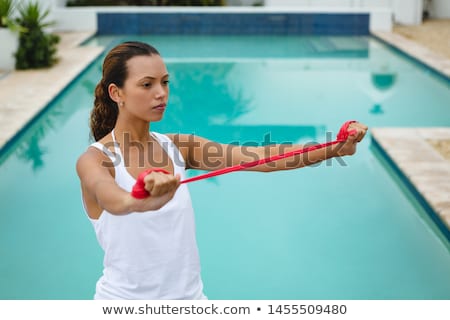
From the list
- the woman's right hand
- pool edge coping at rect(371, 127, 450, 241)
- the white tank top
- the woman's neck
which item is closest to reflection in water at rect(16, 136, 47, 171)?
pool edge coping at rect(371, 127, 450, 241)

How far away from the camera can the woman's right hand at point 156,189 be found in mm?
1683

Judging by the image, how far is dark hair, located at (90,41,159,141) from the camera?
2.10m

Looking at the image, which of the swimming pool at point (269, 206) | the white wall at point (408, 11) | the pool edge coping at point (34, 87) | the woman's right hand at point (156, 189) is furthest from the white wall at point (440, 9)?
the woman's right hand at point (156, 189)

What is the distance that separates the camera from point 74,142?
25.2 feet

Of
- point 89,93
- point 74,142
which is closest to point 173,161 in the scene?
point 74,142

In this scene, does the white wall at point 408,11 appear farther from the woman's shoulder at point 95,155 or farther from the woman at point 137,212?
the woman's shoulder at point 95,155

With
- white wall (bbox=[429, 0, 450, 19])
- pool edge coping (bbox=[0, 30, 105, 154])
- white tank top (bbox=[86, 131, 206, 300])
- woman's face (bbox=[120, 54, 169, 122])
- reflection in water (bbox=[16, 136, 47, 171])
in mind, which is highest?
woman's face (bbox=[120, 54, 169, 122])

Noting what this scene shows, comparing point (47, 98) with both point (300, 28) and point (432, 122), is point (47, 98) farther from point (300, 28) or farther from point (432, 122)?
point (300, 28)

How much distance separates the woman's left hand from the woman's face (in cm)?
64

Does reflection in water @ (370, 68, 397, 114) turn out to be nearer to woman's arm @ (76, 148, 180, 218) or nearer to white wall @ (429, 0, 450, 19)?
woman's arm @ (76, 148, 180, 218)

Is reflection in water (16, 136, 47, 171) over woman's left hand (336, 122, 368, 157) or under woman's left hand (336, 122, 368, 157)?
under

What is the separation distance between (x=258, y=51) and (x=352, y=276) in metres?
9.10

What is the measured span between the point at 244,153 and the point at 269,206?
341 cm

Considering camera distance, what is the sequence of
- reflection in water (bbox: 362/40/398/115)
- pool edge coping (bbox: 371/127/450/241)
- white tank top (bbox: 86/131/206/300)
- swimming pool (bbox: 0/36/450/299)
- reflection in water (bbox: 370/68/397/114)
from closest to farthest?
white tank top (bbox: 86/131/206/300), swimming pool (bbox: 0/36/450/299), pool edge coping (bbox: 371/127/450/241), reflection in water (bbox: 370/68/397/114), reflection in water (bbox: 362/40/398/115)
